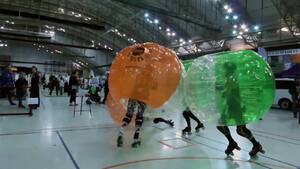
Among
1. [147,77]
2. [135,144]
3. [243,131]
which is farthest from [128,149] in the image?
[243,131]

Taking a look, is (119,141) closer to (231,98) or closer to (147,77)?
(147,77)

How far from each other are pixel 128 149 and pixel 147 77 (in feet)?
4.30

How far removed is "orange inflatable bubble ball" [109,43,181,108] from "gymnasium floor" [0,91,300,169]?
0.94 metres

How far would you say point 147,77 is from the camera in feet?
14.2

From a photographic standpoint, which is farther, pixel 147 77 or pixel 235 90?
pixel 147 77

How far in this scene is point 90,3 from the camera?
23141 mm

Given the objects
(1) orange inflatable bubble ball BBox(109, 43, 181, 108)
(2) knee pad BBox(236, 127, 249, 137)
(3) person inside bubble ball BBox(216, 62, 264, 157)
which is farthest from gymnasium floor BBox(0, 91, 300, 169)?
(1) orange inflatable bubble ball BBox(109, 43, 181, 108)

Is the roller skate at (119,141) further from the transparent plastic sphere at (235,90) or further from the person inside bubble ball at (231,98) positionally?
the person inside bubble ball at (231,98)

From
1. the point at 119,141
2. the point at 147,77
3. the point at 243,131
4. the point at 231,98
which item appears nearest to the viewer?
the point at 231,98

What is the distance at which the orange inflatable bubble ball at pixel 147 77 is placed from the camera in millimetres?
4344

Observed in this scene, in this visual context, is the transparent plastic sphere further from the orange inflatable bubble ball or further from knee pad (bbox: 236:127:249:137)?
the orange inflatable bubble ball

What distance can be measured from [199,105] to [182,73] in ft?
2.84

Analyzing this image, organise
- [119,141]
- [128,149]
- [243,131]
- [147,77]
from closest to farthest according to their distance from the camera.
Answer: [243,131] < [147,77] < [128,149] < [119,141]

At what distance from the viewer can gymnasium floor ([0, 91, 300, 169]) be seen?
3.76 meters
